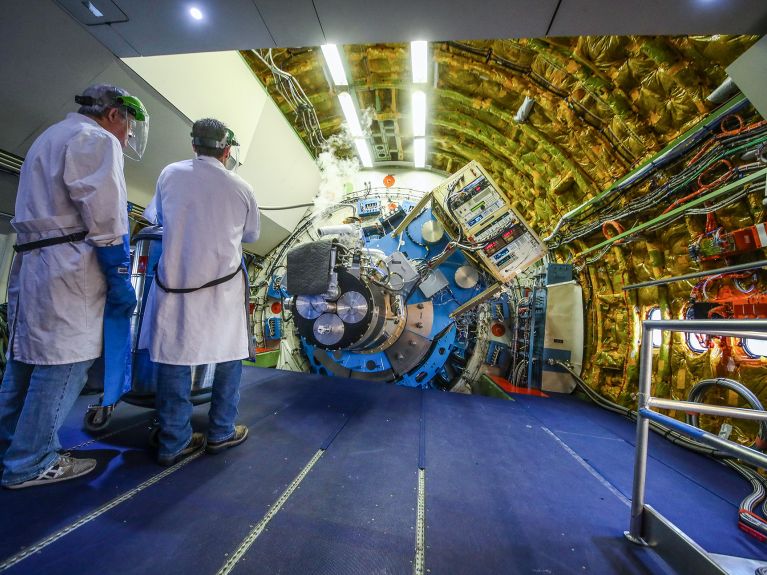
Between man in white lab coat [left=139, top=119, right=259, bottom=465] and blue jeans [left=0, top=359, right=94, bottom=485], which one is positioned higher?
man in white lab coat [left=139, top=119, right=259, bottom=465]

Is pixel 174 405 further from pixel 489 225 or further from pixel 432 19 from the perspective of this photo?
pixel 489 225

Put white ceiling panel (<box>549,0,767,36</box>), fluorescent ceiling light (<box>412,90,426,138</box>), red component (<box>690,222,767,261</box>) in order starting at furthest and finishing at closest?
1. fluorescent ceiling light (<box>412,90,426,138</box>)
2. red component (<box>690,222,767,261</box>)
3. white ceiling panel (<box>549,0,767,36</box>)

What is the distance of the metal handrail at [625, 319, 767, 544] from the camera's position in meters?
1.10

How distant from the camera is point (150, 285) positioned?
2188mm

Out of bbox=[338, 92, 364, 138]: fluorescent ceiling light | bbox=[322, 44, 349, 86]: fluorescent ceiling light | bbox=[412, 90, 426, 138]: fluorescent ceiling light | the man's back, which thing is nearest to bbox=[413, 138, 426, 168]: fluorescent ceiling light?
bbox=[412, 90, 426, 138]: fluorescent ceiling light

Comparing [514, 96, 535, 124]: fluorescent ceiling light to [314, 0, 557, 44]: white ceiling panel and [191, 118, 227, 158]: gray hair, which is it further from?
[191, 118, 227, 158]: gray hair

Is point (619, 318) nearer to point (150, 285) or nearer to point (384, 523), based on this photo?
point (384, 523)

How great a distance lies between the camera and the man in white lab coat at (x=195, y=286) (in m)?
1.76

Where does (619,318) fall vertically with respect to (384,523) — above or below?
above

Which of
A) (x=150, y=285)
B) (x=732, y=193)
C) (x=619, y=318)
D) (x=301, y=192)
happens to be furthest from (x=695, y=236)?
(x=301, y=192)

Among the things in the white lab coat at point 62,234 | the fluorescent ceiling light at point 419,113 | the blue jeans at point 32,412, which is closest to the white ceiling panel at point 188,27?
the white lab coat at point 62,234

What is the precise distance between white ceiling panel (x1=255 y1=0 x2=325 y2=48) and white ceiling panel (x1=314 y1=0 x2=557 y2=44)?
0.07 metres

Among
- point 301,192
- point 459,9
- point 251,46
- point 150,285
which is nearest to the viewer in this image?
point 459,9

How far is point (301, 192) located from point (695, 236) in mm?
6497
